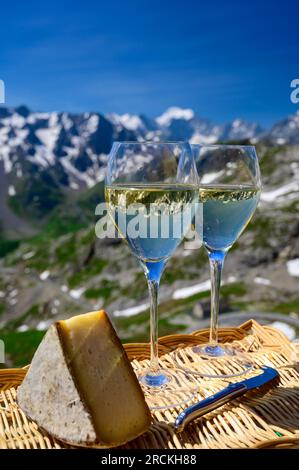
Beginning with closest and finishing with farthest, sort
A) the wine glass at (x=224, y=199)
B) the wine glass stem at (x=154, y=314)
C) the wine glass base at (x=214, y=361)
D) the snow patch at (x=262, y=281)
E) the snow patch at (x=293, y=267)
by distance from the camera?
1. the wine glass stem at (x=154, y=314)
2. the wine glass at (x=224, y=199)
3. the wine glass base at (x=214, y=361)
4. the snow patch at (x=262, y=281)
5. the snow patch at (x=293, y=267)

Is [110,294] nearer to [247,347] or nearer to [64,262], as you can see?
[64,262]

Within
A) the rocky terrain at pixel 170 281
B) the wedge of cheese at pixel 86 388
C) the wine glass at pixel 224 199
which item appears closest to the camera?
the wedge of cheese at pixel 86 388

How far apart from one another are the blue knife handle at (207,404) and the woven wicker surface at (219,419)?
6 cm

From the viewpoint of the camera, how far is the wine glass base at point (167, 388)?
3.44 meters

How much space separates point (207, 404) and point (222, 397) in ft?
0.55

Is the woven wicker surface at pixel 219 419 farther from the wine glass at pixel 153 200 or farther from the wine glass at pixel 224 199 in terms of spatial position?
the wine glass at pixel 153 200

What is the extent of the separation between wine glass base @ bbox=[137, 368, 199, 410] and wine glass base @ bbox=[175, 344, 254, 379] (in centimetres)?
15

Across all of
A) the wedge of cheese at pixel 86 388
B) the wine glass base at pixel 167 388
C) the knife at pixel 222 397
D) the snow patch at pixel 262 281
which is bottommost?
the snow patch at pixel 262 281

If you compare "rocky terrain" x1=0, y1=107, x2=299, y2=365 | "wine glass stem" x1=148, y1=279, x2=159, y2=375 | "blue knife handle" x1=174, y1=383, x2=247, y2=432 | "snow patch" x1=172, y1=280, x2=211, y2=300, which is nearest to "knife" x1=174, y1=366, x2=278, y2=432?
"blue knife handle" x1=174, y1=383, x2=247, y2=432

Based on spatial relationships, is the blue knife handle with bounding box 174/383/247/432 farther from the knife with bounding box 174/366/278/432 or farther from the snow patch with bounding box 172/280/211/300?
the snow patch with bounding box 172/280/211/300

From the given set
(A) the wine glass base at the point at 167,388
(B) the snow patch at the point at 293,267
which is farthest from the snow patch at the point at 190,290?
(A) the wine glass base at the point at 167,388

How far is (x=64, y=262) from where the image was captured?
148125mm

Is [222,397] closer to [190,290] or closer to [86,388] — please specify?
[86,388]
